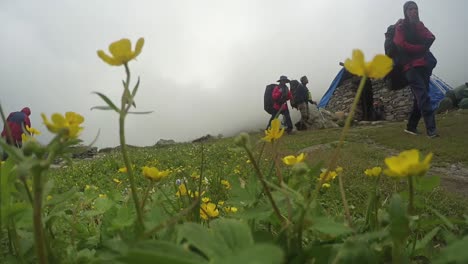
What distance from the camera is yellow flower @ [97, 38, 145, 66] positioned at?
628mm

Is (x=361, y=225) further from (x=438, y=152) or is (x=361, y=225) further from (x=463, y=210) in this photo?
(x=438, y=152)

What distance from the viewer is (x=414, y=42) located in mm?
6629

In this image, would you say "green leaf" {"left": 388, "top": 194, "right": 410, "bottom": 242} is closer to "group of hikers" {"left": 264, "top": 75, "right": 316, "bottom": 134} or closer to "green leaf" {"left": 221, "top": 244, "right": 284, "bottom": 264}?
"green leaf" {"left": 221, "top": 244, "right": 284, "bottom": 264}

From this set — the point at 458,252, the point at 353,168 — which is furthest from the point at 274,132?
the point at 353,168

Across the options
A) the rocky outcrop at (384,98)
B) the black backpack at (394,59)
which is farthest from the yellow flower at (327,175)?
the rocky outcrop at (384,98)

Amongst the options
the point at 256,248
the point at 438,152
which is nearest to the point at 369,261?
the point at 256,248

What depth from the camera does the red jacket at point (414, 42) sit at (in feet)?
21.3

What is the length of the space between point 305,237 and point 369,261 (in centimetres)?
36

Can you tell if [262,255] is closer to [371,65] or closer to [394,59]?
[371,65]

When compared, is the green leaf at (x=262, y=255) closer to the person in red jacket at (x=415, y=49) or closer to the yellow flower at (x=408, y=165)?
→ the yellow flower at (x=408, y=165)

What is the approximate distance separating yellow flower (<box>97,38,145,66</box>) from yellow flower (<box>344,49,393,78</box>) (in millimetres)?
360

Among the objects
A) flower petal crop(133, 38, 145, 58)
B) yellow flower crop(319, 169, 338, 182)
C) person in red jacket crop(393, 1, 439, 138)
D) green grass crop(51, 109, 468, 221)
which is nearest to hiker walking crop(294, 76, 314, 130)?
green grass crop(51, 109, 468, 221)

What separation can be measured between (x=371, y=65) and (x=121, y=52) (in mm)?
Answer: 414

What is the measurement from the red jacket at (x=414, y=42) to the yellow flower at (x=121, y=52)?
669 cm
